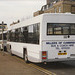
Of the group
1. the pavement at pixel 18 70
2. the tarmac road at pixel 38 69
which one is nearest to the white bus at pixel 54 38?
the tarmac road at pixel 38 69

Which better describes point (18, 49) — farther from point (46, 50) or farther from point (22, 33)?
point (46, 50)

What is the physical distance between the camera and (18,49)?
55.1 ft

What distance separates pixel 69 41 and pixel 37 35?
1776 mm

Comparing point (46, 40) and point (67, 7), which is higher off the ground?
point (67, 7)

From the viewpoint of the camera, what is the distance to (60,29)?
1170 cm

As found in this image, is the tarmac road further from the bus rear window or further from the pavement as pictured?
the bus rear window

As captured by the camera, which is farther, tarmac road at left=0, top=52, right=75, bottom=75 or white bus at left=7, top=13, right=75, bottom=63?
white bus at left=7, top=13, right=75, bottom=63

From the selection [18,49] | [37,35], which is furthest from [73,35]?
[18,49]

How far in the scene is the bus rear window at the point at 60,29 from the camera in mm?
11422

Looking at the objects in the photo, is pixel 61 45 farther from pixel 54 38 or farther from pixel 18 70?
pixel 18 70

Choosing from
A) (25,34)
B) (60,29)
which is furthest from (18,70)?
(25,34)

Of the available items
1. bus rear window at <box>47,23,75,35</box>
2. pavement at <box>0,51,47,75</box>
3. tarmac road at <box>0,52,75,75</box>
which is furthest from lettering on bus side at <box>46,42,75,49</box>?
pavement at <box>0,51,47,75</box>

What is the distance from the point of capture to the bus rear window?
1142 centimetres

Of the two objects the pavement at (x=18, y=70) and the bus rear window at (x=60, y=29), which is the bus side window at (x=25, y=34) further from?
the bus rear window at (x=60, y=29)
